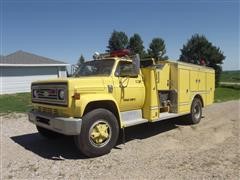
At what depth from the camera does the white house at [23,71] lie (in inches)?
892

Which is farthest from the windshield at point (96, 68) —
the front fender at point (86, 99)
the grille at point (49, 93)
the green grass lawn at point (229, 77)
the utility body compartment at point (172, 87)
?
the green grass lawn at point (229, 77)

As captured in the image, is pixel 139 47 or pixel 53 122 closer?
pixel 53 122

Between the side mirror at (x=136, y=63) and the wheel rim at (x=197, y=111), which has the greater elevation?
the side mirror at (x=136, y=63)

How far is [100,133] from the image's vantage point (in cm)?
596

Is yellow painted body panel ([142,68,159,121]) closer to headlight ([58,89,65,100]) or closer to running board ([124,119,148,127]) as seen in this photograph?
running board ([124,119,148,127])

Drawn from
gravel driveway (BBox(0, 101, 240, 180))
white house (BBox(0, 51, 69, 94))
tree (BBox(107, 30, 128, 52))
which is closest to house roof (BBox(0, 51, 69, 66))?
white house (BBox(0, 51, 69, 94))

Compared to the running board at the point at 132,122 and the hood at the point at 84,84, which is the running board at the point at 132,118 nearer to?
the running board at the point at 132,122

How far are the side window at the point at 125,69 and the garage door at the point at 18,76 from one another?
710 inches

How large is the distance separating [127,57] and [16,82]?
59.9ft

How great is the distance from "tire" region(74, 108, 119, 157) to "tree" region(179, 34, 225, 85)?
112 feet

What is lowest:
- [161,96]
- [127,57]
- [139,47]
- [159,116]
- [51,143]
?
[51,143]

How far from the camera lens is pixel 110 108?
6418 millimetres

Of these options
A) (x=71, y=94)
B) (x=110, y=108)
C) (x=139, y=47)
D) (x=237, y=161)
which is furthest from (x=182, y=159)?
(x=139, y=47)

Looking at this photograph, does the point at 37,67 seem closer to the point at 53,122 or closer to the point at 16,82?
the point at 16,82
